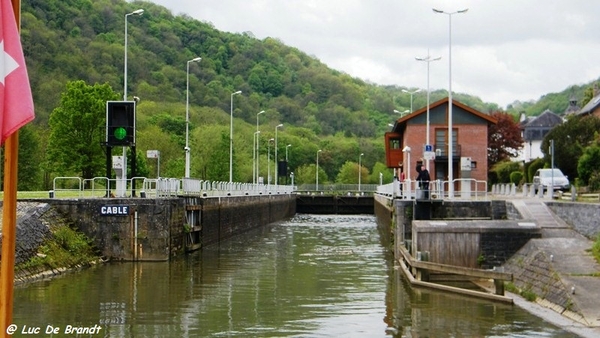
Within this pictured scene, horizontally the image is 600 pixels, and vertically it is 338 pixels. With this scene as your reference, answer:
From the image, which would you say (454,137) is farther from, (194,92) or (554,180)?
(194,92)

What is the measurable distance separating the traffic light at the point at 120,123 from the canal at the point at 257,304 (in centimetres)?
508

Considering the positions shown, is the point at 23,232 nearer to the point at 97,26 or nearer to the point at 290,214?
the point at 290,214

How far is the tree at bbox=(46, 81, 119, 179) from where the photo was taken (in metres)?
53.7

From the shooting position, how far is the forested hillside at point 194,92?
8338 centimetres

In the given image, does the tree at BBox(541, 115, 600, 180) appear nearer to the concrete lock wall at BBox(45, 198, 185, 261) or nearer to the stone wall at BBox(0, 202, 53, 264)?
the concrete lock wall at BBox(45, 198, 185, 261)

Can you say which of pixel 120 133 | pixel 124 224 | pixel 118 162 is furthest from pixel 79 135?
pixel 124 224

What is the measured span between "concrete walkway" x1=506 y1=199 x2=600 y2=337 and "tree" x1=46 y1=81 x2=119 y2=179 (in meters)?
32.1

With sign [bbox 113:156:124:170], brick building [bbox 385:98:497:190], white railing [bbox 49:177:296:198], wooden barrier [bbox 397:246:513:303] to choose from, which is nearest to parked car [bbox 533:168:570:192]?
brick building [bbox 385:98:497:190]

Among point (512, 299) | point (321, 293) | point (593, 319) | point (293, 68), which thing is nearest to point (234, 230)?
point (321, 293)

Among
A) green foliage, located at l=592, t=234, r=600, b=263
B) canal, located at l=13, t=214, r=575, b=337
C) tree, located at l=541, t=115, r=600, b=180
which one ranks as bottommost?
canal, located at l=13, t=214, r=575, b=337

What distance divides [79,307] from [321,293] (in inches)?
273

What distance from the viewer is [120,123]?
34.2 meters

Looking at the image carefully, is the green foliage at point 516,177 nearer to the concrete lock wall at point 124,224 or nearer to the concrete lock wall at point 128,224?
the concrete lock wall at point 128,224

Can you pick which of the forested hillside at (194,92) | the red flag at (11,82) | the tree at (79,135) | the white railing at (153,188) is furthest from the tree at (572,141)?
the red flag at (11,82)
